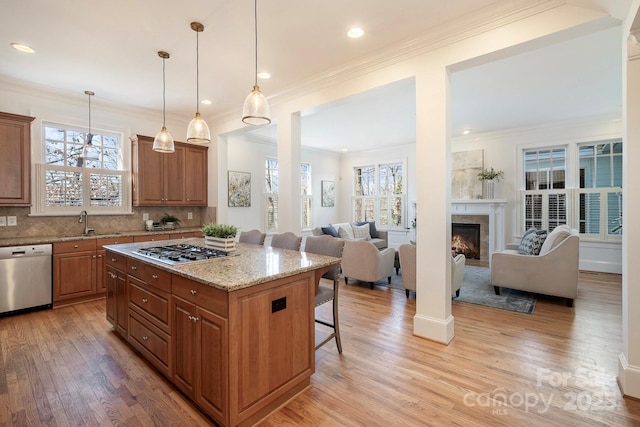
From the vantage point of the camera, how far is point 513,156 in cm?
649

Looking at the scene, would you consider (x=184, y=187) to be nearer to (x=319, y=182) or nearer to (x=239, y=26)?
(x=239, y=26)

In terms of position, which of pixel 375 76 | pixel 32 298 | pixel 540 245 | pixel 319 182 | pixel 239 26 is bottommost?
pixel 32 298

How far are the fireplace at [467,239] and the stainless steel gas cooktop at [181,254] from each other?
5973mm

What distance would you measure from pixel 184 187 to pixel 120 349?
3121 mm

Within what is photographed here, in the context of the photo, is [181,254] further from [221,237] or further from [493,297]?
[493,297]

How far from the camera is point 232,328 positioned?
1643mm

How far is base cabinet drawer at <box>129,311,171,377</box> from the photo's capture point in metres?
2.19

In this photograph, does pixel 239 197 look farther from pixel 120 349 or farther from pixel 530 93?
pixel 530 93

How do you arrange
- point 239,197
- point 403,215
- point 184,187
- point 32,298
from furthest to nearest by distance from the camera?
point 403,215, point 239,197, point 184,187, point 32,298

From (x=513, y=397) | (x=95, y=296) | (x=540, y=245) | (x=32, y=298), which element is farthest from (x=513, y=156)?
(x=32, y=298)

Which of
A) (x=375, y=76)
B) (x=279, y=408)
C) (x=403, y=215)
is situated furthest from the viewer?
(x=403, y=215)

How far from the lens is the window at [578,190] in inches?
220

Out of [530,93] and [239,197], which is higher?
[530,93]

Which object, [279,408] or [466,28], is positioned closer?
[279,408]
